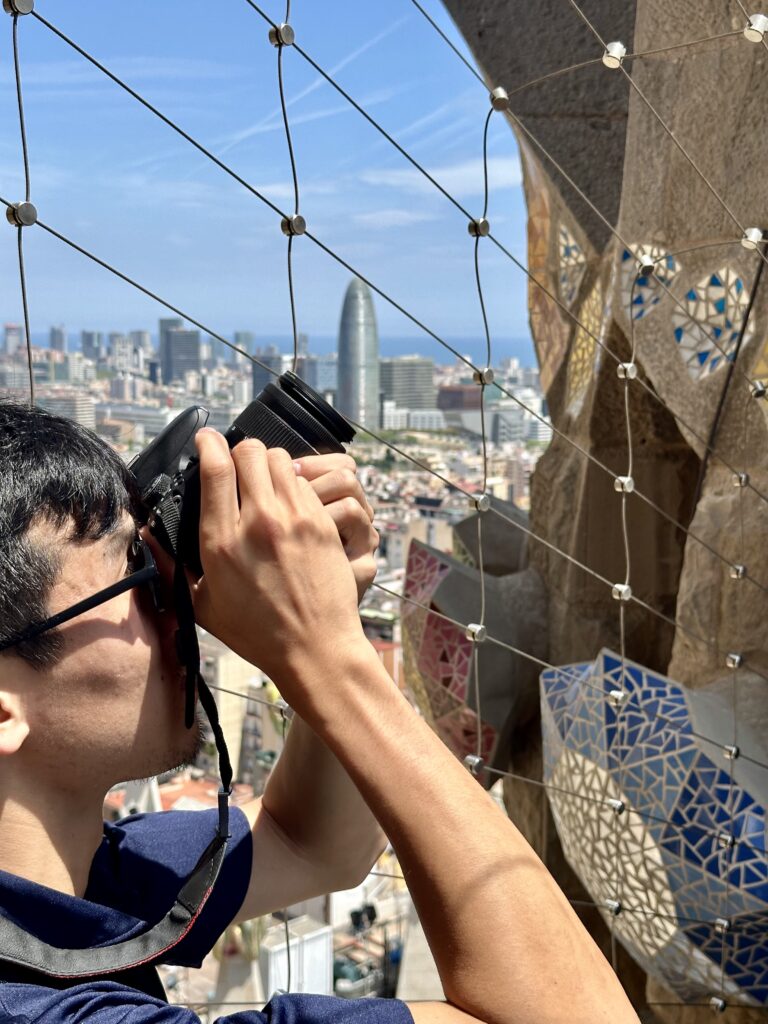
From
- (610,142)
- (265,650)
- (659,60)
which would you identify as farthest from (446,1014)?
(610,142)

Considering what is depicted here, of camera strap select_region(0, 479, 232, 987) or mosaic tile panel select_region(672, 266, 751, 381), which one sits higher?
mosaic tile panel select_region(672, 266, 751, 381)

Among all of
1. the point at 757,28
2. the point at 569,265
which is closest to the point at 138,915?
the point at 757,28

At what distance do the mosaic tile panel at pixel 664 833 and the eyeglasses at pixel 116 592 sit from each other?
74 centimetres

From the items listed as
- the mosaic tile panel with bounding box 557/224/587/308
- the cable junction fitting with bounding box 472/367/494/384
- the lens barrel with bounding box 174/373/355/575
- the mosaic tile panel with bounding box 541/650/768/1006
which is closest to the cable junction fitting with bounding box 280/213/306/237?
the cable junction fitting with bounding box 472/367/494/384

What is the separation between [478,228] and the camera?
2.73 ft

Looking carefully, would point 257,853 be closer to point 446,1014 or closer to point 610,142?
point 446,1014

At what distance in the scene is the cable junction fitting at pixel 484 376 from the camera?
84 centimetres

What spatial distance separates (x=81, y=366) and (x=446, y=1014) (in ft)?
44.8

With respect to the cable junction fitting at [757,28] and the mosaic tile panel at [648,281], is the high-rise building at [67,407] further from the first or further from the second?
the mosaic tile panel at [648,281]

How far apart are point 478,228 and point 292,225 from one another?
18 centimetres

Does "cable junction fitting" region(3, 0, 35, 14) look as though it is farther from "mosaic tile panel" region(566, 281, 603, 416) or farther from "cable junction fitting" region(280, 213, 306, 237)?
"mosaic tile panel" region(566, 281, 603, 416)

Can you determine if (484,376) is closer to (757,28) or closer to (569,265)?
(757,28)

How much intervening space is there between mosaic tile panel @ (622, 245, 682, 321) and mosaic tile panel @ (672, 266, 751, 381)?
4cm

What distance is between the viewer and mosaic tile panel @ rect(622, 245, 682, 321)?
1.31 meters
